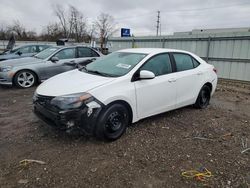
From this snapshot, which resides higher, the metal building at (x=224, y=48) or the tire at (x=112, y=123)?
the metal building at (x=224, y=48)

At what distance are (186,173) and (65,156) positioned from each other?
1675 millimetres

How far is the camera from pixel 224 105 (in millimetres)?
6117

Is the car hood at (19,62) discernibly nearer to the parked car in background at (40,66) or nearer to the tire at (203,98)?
the parked car in background at (40,66)

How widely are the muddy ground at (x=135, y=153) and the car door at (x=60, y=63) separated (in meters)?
2.99

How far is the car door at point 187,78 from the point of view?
4645mm

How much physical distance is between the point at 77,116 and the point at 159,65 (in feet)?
6.47

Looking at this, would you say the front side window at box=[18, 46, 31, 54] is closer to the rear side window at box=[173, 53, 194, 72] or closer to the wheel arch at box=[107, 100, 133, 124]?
the rear side window at box=[173, 53, 194, 72]

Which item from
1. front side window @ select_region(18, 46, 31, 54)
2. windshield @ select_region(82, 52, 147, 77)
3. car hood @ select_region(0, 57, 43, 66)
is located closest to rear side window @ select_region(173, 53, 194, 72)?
windshield @ select_region(82, 52, 147, 77)

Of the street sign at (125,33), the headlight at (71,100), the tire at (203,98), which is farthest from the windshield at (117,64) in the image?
the street sign at (125,33)

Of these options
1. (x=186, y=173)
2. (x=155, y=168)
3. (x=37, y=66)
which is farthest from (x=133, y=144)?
(x=37, y=66)

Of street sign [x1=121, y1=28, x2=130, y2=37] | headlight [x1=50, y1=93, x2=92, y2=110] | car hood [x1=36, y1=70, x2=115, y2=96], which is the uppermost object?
street sign [x1=121, y1=28, x2=130, y2=37]

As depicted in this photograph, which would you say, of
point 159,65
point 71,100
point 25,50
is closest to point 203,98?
point 159,65

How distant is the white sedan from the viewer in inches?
130

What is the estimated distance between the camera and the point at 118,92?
139 inches
